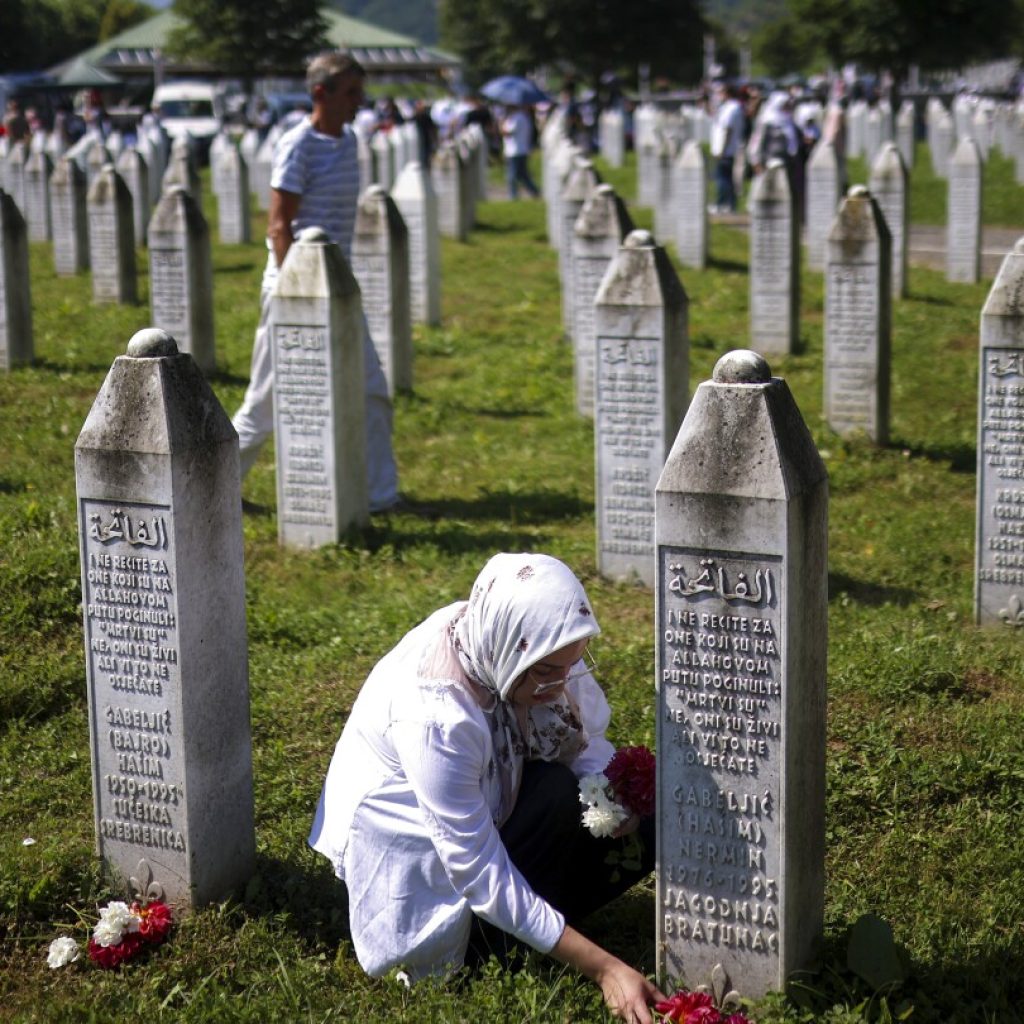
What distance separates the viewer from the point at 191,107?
49.0 meters

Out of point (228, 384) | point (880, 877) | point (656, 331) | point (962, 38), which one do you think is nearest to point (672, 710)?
point (880, 877)

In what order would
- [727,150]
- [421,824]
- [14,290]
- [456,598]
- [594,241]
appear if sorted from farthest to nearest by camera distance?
1. [727,150]
2. [14,290]
3. [594,241]
4. [456,598]
5. [421,824]

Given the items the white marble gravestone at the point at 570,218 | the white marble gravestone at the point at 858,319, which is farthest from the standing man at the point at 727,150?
the white marble gravestone at the point at 858,319

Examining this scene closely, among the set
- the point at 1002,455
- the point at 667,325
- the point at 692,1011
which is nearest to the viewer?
the point at 692,1011

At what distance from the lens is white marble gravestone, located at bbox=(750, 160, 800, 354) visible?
44.5 feet

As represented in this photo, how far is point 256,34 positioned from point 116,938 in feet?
217

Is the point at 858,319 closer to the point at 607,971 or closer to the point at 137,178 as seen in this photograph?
the point at 607,971

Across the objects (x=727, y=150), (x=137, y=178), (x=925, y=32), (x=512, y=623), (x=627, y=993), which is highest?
(x=925, y=32)

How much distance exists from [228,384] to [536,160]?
24.7 meters

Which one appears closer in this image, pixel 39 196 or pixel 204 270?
pixel 204 270

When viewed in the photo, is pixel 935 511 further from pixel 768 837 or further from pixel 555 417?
pixel 768 837

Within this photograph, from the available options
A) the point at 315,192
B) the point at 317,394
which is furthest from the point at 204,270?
the point at 317,394

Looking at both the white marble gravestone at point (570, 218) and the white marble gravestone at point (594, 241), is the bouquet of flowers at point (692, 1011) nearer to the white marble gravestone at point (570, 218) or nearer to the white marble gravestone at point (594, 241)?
the white marble gravestone at point (594, 241)

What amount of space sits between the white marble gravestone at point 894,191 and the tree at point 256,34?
53.6 m
